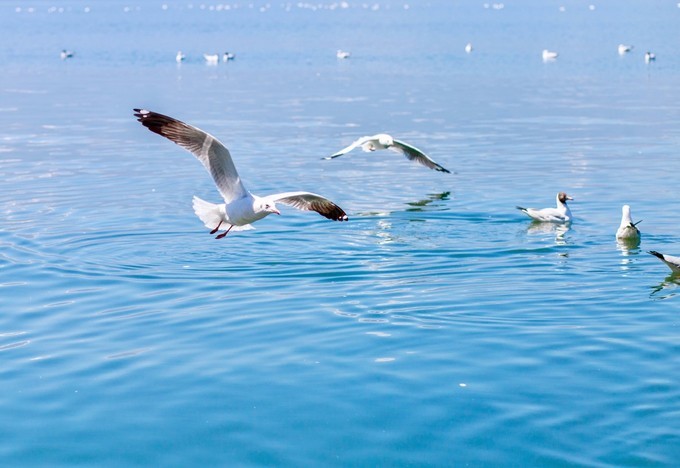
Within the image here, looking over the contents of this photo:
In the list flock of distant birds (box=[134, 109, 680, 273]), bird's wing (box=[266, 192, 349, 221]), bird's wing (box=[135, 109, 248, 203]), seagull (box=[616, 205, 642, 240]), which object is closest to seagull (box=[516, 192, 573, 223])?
seagull (box=[616, 205, 642, 240])

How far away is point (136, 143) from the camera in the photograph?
34781 mm

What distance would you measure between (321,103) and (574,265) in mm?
28188

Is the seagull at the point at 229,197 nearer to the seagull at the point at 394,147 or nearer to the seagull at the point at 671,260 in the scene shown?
the seagull at the point at 671,260

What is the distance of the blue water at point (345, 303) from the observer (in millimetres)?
10492

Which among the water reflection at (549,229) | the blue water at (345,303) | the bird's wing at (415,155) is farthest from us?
the bird's wing at (415,155)

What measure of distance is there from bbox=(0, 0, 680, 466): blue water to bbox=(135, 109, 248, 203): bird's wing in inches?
61.7

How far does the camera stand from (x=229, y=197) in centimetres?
1552

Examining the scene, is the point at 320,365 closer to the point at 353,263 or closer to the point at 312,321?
the point at 312,321

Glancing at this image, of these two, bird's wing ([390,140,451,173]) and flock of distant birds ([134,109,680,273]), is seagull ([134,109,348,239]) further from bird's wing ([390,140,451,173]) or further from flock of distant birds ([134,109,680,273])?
bird's wing ([390,140,451,173])

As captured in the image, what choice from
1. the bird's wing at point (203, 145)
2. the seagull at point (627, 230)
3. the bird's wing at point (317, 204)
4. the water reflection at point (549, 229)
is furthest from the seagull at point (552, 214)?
the bird's wing at point (203, 145)

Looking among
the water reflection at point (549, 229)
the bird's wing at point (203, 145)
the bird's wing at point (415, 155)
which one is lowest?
the water reflection at point (549, 229)

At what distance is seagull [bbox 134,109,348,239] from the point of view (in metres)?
14.3

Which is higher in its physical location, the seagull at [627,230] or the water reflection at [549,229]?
the seagull at [627,230]

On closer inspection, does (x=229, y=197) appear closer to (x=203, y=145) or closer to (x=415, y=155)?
(x=203, y=145)
